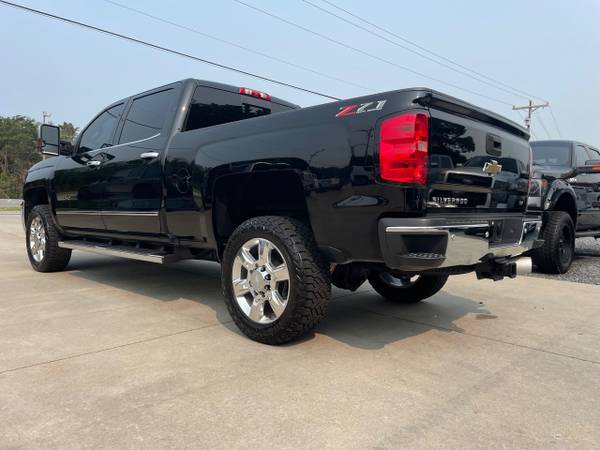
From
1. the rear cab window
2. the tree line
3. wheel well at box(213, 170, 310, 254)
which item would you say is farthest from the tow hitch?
the tree line

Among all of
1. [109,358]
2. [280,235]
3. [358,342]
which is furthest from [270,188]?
[109,358]

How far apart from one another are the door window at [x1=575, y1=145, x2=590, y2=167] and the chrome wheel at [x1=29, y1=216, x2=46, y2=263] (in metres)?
7.41

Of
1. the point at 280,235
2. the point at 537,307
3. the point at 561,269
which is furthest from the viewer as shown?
the point at 561,269

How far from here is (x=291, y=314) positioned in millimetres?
3014

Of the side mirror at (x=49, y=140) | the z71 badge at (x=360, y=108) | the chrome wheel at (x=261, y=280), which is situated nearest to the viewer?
the z71 badge at (x=360, y=108)

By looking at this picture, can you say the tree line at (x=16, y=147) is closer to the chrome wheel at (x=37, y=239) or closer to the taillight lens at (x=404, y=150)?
the chrome wheel at (x=37, y=239)

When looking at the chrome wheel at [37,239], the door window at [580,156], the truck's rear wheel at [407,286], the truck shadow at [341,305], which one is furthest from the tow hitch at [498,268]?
the chrome wheel at [37,239]

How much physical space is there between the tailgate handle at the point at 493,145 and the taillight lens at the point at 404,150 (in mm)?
793

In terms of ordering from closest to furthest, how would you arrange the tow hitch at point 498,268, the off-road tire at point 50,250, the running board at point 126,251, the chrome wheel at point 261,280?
1. the chrome wheel at point 261,280
2. the tow hitch at point 498,268
3. the running board at point 126,251
4. the off-road tire at point 50,250

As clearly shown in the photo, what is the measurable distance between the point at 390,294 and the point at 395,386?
2.09m

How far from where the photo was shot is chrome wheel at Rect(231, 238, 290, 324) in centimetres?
314

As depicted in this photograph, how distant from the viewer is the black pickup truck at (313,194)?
8.68 feet

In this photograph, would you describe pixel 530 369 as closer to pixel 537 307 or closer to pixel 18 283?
pixel 537 307

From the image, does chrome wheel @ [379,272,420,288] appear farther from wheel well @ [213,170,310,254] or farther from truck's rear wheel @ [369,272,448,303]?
wheel well @ [213,170,310,254]
